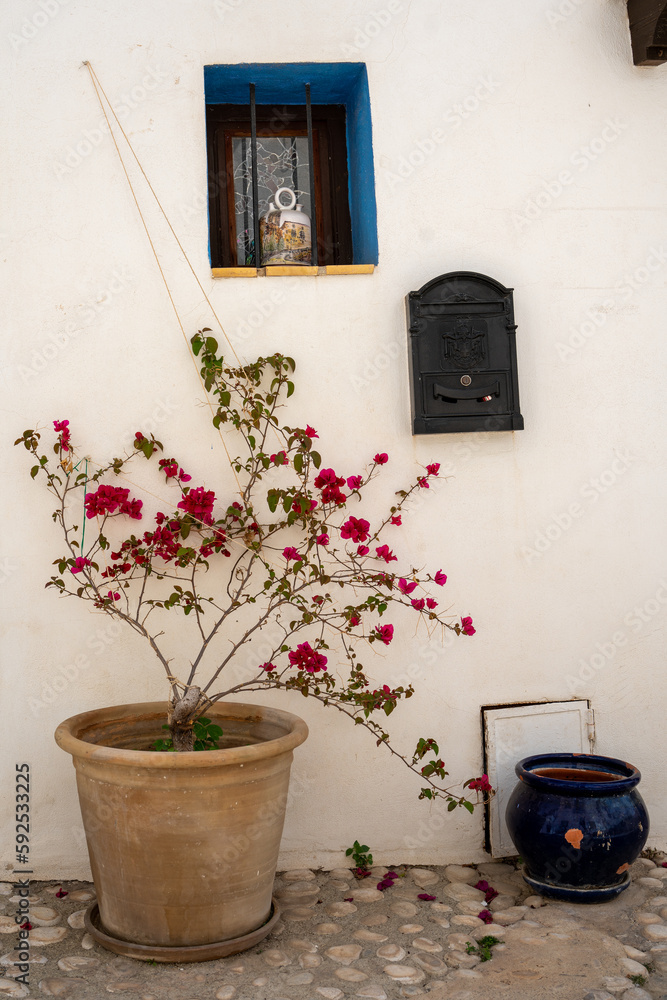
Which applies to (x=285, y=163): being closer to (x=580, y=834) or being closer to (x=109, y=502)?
(x=109, y=502)

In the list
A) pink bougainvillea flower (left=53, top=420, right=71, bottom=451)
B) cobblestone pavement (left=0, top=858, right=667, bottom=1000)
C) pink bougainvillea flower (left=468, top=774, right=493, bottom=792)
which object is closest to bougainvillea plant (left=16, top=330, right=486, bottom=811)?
pink bougainvillea flower (left=53, top=420, right=71, bottom=451)

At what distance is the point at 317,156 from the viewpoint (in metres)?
3.03

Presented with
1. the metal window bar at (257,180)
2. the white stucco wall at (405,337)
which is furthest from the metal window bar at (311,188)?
the white stucco wall at (405,337)

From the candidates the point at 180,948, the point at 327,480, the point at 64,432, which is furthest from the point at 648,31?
the point at 180,948

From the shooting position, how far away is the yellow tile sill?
8.50 ft

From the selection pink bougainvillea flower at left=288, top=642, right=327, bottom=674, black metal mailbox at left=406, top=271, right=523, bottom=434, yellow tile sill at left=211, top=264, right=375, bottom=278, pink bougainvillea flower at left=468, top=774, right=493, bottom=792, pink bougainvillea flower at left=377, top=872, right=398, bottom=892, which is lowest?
pink bougainvillea flower at left=377, top=872, right=398, bottom=892

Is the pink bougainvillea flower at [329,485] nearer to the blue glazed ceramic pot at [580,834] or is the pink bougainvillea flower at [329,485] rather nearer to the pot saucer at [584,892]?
the blue glazed ceramic pot at [580,834]

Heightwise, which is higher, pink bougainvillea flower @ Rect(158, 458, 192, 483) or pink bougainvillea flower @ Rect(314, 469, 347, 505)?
pink bougainvillea flower @ Rect(158, 458, 192, 483)

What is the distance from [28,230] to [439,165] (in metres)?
1.38

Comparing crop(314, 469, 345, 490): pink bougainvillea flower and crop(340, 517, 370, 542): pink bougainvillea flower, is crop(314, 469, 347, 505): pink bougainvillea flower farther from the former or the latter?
crop(340, 517, 370, 542): pink bougainvillea flower

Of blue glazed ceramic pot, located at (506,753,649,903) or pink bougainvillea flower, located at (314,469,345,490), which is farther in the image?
pink bougainvillea flower, located at (314,469,345,490)

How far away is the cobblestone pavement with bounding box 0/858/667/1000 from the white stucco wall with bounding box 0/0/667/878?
0.24 meters

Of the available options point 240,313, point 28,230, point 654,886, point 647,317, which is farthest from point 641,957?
point 28,230

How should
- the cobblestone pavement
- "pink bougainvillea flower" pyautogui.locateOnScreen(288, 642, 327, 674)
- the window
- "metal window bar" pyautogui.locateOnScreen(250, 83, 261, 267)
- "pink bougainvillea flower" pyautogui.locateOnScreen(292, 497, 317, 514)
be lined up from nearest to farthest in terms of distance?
the cobblestone pavement, "pink bougainvillea flower" pyautogui.locateOnScreen(288, 642, 327, 674), "pink bougainvillea flower" pyautogui.locateOnScreen(292, 497, 317, 514), "metal window bar" pyautogui.locateOnScreen(250, 83, 261, 267), the window
